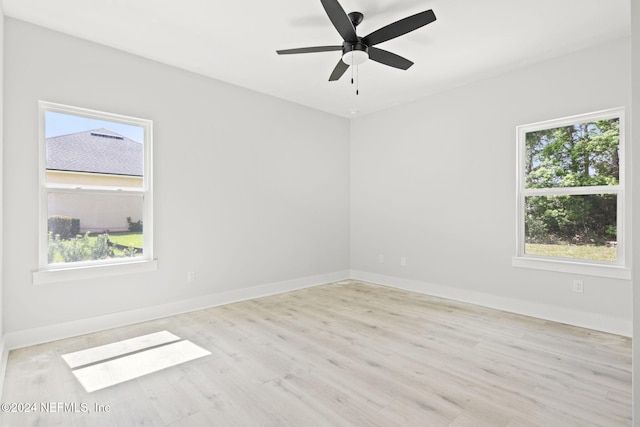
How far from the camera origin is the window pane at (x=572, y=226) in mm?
3328

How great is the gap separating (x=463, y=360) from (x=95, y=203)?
12.0 ft

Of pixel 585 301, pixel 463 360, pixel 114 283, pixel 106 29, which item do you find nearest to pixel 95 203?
pixel 114 283

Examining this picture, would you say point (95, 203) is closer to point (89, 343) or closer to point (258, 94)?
point (89, 343)

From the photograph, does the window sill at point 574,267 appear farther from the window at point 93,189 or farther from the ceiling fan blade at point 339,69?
the window at point 93,189

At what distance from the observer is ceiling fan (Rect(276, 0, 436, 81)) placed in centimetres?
232

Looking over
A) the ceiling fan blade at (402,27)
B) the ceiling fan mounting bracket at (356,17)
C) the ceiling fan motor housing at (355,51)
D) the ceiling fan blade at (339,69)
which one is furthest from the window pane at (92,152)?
the ceiling fan blade at (402,27)

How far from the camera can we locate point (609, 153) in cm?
332

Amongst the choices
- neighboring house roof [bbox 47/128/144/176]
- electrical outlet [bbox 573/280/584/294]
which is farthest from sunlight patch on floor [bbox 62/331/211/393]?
electrical outlet [bbox 573/280/584/294]

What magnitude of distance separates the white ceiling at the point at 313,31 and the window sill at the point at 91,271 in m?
2.17

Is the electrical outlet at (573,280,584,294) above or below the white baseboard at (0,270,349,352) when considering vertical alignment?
above

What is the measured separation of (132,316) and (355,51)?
3347 mm

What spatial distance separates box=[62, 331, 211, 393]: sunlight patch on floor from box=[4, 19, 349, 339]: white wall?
0.60 meters

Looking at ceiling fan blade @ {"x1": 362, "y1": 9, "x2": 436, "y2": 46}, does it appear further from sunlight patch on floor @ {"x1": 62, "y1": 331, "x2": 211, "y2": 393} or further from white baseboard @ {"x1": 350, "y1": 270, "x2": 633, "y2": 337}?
white baseboard @ {"x1": 350, "y1": 270, "x2": 633, "y2": 337}

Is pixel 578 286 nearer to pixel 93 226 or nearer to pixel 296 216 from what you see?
pixel 296 216
